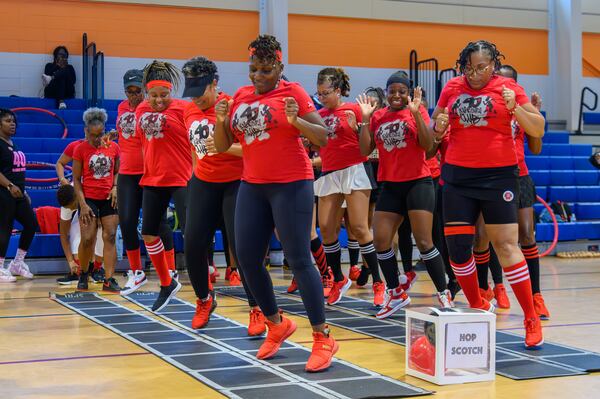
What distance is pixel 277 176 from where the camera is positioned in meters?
4.43

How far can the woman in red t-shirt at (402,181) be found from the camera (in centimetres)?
603

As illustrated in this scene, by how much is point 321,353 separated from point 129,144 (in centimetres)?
Result: 309

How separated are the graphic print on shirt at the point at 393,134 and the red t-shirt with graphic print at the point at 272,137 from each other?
168cm

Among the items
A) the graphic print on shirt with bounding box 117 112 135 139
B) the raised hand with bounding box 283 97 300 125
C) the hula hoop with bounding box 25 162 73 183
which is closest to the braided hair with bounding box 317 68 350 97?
the graphic print on shirt with bounding box 117 112 135 139

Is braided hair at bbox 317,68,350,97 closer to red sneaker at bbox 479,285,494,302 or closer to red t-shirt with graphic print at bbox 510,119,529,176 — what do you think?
red t-shirt with graphic print at bbox 510,119,529,176

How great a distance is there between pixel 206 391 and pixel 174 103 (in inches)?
113

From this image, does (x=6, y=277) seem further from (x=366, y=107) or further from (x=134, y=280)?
(x=366, y=107)

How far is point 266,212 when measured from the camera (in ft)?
14.9

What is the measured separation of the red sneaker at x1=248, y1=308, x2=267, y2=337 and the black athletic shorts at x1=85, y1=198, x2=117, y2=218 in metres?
3.31

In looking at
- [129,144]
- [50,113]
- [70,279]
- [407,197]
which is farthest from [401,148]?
[50,113]

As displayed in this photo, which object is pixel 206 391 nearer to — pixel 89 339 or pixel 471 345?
pixel 471 345

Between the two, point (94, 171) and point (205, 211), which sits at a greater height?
point (94, 171)

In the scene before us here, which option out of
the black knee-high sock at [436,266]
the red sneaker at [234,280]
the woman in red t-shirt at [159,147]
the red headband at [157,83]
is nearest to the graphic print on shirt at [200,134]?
the woman in red t-shirt at [159,147]

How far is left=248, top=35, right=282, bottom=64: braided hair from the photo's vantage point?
4.47m
